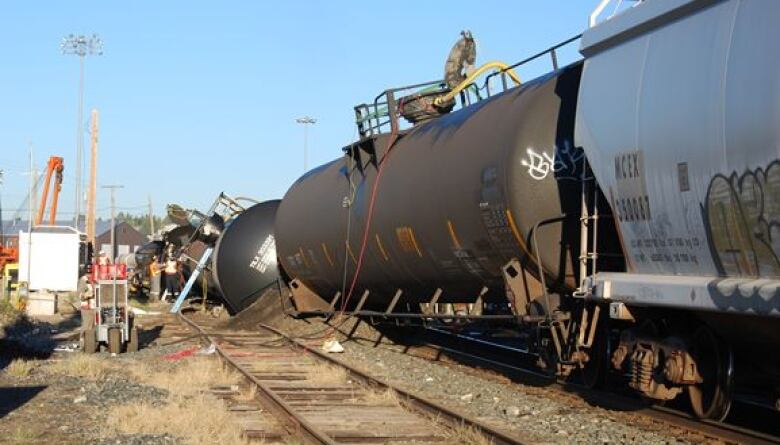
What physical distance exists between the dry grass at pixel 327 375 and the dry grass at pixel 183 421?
7.63 ft

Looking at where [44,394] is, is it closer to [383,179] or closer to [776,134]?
[383,179]

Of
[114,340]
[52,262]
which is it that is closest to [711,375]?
[114,340]

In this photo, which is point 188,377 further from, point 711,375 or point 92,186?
point 92,186

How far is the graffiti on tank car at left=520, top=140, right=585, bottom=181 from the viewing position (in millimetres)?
9445

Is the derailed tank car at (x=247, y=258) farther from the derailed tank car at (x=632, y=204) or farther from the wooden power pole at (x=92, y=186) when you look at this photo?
the wooden power pole at (x=92, y=186)

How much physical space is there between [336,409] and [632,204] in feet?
13.8

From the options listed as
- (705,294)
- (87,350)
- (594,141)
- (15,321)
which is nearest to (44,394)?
(87,350)

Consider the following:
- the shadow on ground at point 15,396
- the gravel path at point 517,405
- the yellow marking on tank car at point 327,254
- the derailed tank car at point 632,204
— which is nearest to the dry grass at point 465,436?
the gravel path at point 517,405

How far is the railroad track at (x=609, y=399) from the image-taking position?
296 inches

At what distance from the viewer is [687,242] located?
719 cm

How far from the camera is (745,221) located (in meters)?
6.45

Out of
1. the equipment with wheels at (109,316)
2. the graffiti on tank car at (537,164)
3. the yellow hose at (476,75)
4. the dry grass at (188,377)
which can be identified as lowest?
the dry grass at (188,377)

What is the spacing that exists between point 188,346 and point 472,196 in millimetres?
9175

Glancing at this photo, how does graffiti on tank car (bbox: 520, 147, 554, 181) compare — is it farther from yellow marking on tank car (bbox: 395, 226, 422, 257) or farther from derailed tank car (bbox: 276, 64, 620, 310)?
yellow marking on tank car (bbox: 395, 226, 422, 257)
